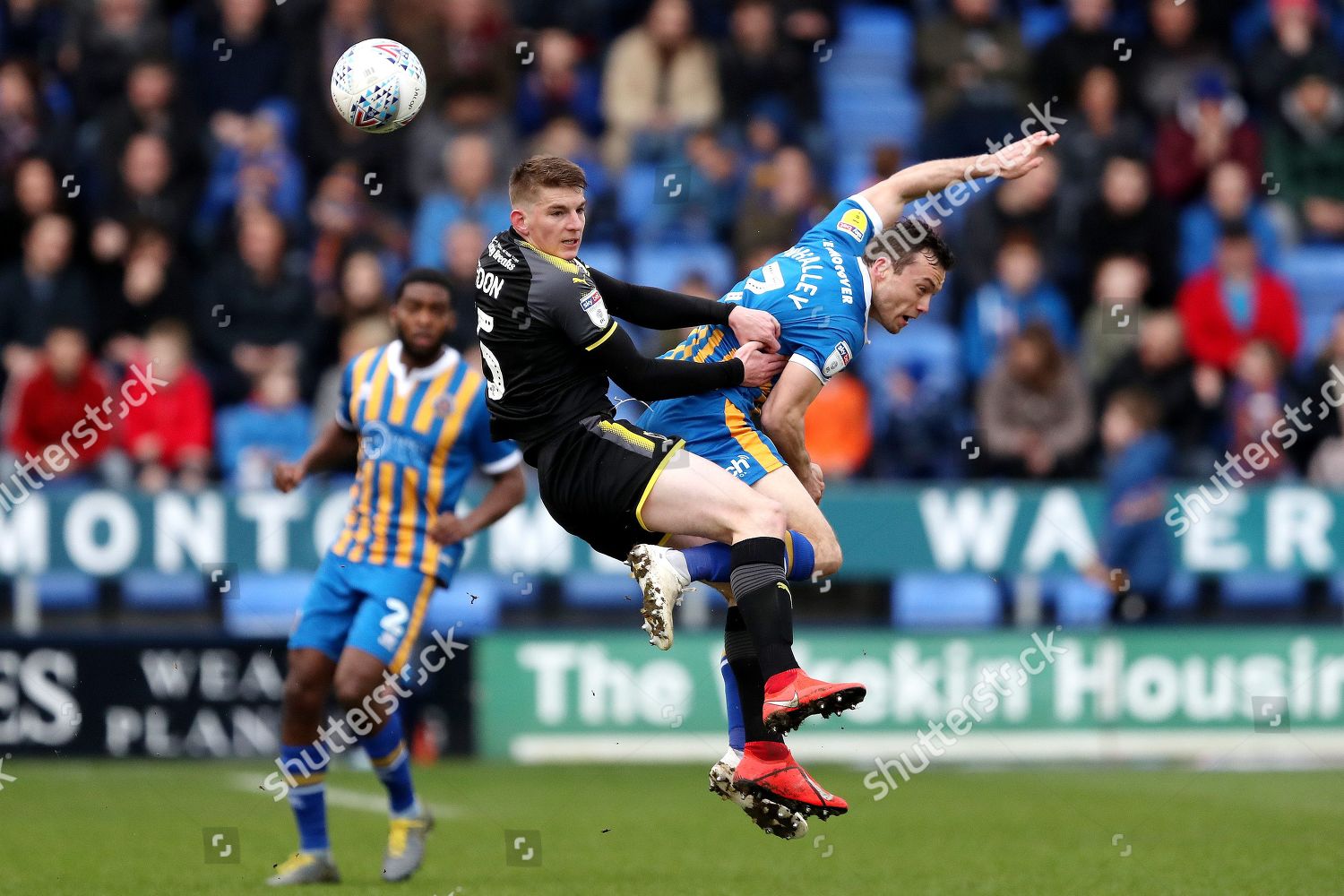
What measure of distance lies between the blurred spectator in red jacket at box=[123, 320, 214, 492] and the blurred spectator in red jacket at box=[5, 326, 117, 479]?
10.8 inches

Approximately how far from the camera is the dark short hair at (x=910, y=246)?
827 cm

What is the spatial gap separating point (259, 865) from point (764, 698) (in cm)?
350

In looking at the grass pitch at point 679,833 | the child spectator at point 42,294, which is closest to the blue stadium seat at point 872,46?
the child spectator at point 42,294

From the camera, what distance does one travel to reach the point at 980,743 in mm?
14102

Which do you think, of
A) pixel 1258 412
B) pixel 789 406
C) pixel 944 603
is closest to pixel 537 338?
pixel 789 406

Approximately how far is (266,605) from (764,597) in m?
7.02

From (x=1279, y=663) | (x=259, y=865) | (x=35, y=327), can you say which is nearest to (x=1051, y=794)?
(x=1279, y=663)

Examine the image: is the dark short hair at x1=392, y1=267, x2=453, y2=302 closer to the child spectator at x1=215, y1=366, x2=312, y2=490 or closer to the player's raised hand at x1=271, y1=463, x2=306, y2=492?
the player's raised hand at x1=271, y1=463, x2=306, y2=492

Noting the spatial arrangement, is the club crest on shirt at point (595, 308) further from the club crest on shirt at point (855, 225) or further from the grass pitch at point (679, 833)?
the grass pitch at point (679, 833)

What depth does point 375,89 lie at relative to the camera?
8211mm

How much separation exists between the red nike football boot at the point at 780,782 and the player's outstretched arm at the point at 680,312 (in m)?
1.61

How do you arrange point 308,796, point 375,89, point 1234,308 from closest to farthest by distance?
point 375,89, point 308,796, point 1234,308

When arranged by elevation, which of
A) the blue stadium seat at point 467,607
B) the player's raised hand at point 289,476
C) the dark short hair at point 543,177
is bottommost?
the blue stadium seat at point 467,607

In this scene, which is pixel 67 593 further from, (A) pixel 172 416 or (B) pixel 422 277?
(B) pixel 422 277
